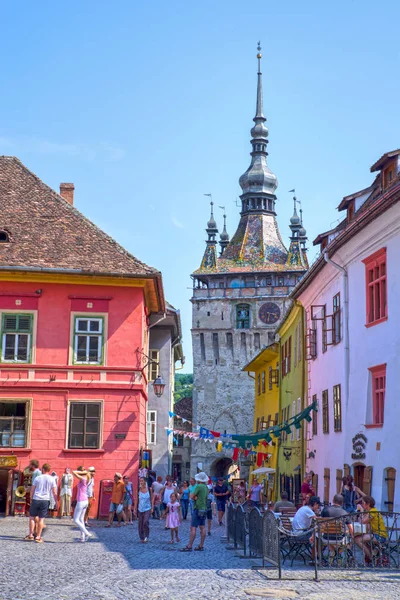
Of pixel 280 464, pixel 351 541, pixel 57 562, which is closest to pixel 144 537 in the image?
pixel 57 562

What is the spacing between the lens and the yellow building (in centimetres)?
4206

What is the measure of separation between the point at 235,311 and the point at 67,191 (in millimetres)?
57111

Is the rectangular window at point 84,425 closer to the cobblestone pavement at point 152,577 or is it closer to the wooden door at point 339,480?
the wooden door at point 339,480

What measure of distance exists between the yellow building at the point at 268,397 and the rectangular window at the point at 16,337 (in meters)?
17.8

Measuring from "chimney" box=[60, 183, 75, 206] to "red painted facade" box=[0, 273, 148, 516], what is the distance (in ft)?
21.0

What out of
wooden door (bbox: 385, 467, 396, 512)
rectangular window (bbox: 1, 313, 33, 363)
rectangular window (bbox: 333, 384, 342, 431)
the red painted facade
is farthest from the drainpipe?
rectangular window (bbox: 1, 313, 33, 363)

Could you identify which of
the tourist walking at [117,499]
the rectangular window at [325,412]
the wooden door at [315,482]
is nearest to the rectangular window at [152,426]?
the wooden door at [315,482]

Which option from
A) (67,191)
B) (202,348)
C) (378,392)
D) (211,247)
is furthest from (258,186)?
(378,392)

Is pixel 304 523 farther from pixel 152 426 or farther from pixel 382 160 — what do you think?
pixel 152 426

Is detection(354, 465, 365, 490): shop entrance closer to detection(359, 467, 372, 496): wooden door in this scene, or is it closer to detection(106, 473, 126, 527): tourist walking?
detection(359, 467, 372, 496): wooden door

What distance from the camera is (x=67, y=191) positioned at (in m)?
31.7

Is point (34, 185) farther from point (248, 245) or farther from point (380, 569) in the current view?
point (248, 245)

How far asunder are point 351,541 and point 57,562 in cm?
462

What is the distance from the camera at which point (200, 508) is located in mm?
17344
